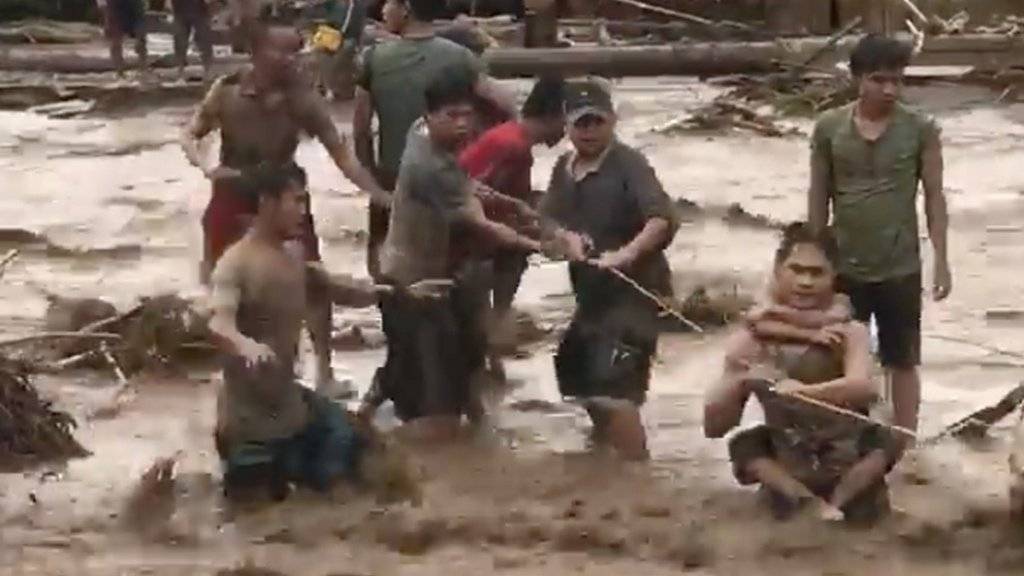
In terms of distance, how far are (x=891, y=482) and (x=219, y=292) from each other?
7.29 feet

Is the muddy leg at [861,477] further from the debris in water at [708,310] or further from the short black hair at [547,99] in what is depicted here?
the debris in water at [708,310]

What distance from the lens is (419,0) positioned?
Answer: 26.9ft

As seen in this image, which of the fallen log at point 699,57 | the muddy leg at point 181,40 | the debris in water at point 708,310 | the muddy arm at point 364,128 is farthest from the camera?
the muddy leg at point 181,40

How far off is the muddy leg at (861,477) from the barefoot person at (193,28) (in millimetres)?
15600

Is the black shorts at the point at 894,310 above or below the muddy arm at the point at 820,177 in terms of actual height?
below

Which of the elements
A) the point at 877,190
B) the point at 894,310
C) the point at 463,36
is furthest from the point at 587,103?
the point at 463,36

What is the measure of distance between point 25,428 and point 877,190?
298 centimetres

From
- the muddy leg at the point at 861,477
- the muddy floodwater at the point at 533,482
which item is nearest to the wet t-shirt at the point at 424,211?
the muddy floodwater at the point at 533,482

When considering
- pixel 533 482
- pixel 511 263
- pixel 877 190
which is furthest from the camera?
pixel 511 263

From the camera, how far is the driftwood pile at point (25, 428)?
7.29 m

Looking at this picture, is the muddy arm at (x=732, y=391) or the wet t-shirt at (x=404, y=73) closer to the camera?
the muddy arm at (x=732, y=391)

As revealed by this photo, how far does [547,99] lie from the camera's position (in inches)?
293

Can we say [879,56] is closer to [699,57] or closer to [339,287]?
[339,287]

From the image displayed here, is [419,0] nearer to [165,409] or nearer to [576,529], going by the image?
[165,409]
